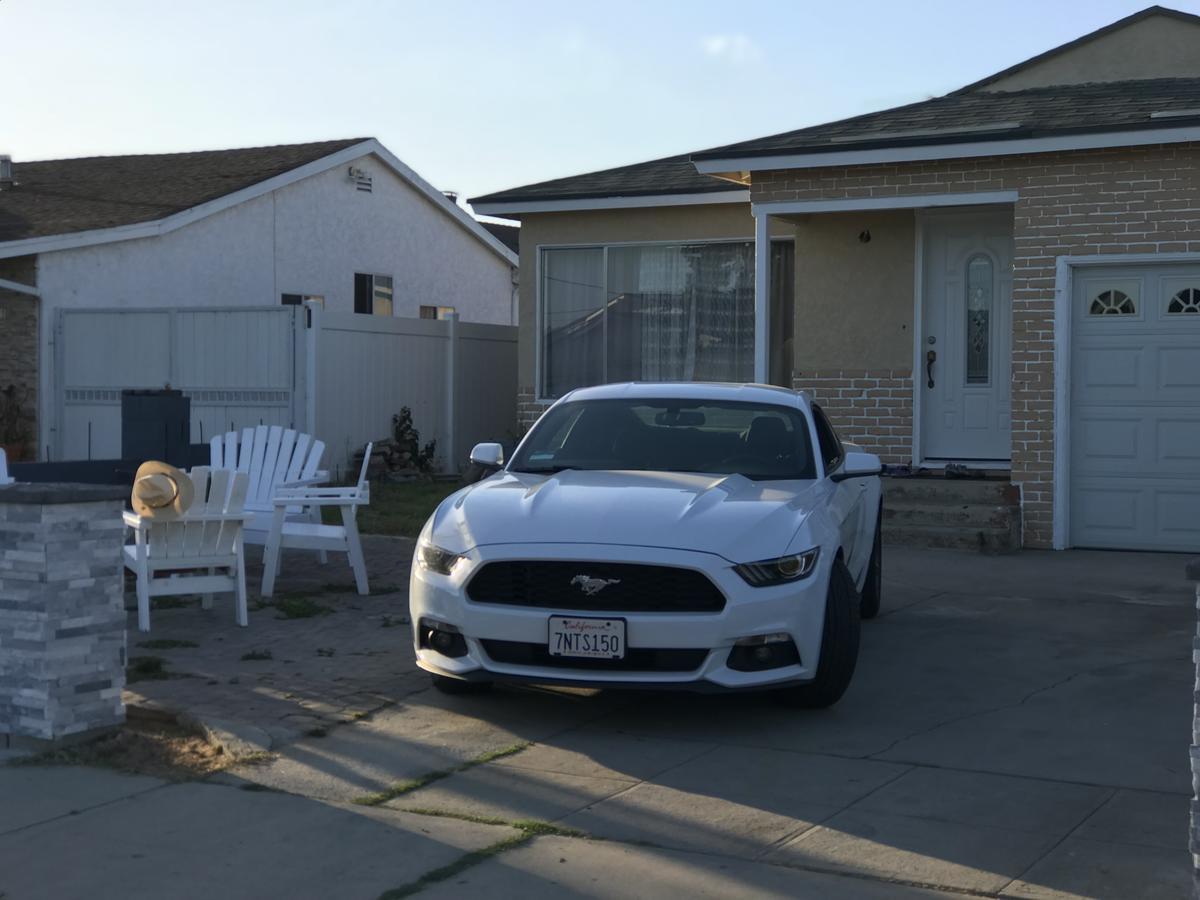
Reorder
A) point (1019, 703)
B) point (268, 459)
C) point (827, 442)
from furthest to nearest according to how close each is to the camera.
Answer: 1. point (268, 459)
2. point (827, 442)
3. point (1019, 703)

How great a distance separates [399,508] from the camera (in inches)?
614

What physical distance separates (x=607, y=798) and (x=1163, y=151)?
9.11 metres

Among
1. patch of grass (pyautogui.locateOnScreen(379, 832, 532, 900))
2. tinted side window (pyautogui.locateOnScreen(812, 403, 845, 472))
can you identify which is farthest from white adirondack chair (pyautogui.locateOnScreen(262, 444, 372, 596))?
patch of grass (pyautogui.locateOnScreen(379, 832, 532, 900))

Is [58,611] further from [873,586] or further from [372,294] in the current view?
[372,294]

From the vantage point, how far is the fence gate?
17.9 metres

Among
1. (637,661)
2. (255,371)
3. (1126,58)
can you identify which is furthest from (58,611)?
(1126,58)

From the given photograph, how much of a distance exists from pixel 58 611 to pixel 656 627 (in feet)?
8.24

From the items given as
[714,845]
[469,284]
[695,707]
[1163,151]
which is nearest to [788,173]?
[1163,151]

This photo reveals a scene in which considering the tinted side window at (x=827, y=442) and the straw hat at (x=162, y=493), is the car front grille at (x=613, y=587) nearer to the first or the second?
the tinted side window at (x=827, y=442)

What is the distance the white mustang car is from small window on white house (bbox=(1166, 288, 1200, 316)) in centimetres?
632

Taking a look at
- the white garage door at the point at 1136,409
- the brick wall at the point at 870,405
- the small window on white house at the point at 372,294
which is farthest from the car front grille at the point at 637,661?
the small window on white house at the point at 372,294

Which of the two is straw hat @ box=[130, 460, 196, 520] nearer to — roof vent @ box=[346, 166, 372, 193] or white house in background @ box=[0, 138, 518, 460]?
white house in background @ box=[0, 138, 518, 460]

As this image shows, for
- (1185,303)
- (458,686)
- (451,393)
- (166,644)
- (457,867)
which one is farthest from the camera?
(451,393)

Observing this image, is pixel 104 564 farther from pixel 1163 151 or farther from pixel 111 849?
pixel 1163 151
